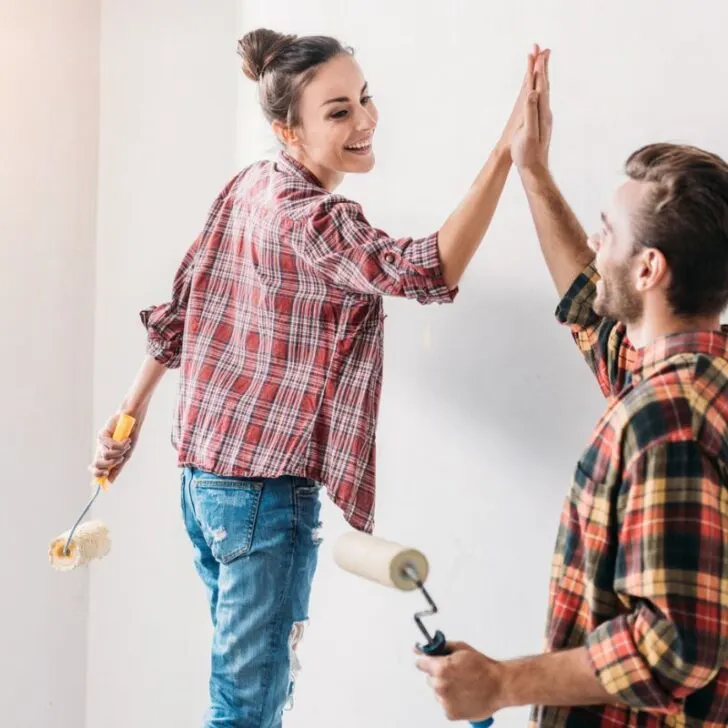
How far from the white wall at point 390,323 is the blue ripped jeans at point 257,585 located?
334 mm

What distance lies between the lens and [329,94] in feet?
5.39

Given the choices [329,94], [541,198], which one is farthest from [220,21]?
[541,198]

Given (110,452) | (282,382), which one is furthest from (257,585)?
(110,452)

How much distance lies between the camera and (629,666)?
40.6 inches

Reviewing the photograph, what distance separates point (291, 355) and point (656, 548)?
0.72 m

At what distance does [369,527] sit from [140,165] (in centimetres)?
122

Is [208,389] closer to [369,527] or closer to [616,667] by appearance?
[369,527]

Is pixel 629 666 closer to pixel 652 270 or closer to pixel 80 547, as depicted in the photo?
pixel 652 270

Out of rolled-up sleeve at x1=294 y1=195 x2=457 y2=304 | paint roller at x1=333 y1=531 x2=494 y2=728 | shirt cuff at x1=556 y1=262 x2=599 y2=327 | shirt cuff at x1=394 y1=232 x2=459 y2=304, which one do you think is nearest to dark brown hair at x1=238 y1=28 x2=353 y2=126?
rolled-up sleeve at x1=294 y1=195 x2=457 y2=304

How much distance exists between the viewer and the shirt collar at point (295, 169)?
164cm

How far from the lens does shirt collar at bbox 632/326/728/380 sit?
1095mm

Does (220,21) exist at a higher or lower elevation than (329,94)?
higher

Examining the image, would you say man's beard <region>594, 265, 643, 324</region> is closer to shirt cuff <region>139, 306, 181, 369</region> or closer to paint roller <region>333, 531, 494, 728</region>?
paint roller <region>333, 531, 494, 728</region>

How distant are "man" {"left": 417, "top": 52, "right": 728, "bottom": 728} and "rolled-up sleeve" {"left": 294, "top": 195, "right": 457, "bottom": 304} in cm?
26
